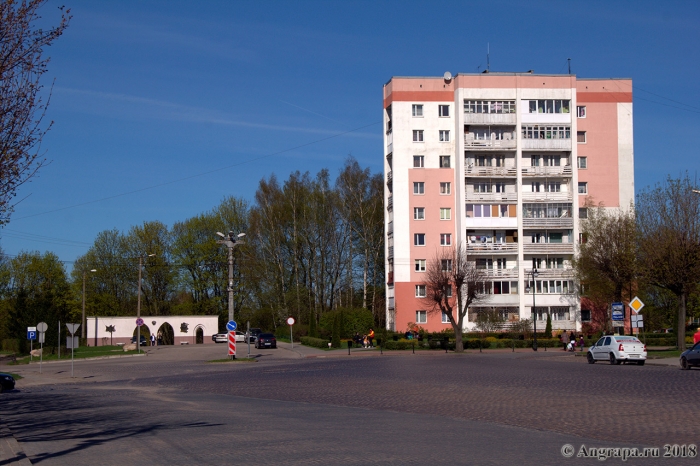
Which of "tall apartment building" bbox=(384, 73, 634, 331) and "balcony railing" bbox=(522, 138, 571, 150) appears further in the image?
"balcony railing" bbox=(522, 138, 571, 150)

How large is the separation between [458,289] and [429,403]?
40.7 meters

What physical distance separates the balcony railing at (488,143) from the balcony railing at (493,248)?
982 centimetres

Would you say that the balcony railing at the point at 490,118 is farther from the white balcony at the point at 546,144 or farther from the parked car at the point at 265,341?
the parked car at the point at 265,341

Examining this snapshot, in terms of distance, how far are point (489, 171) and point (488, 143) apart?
2.84 meters

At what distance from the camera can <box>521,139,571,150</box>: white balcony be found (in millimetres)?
73250


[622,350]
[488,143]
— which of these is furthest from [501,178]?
[622,350]

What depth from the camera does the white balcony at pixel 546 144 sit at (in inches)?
2884

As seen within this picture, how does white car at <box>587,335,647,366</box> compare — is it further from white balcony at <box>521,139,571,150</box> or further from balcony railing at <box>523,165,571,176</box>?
white balcony at <box>521,139,571,150</box>

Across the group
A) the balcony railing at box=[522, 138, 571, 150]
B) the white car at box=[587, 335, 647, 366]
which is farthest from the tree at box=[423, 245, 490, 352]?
the white car at box=[587, 335, 647, 366]

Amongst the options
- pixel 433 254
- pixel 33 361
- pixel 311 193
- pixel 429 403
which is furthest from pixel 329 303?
pixel 429 403

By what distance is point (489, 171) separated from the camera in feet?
241

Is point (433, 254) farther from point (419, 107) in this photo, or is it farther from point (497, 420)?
point (497, 420)

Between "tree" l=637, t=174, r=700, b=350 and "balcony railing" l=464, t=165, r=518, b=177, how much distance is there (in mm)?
26401

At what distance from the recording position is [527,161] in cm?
7456
